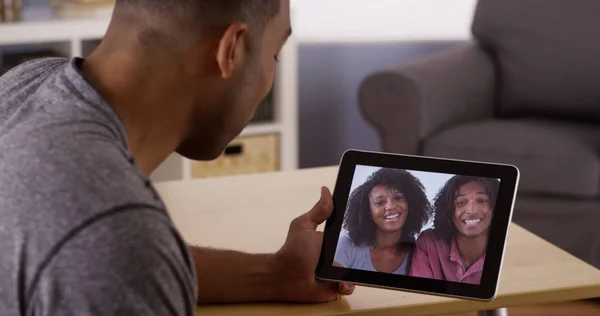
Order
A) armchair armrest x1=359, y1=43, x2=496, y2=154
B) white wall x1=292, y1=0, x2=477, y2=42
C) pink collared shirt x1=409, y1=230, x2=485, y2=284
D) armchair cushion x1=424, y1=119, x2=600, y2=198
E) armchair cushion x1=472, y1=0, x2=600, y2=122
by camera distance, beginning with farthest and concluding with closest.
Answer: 1. white wall x1=292, y1=0, x2=477, y2=42
2. armchair cushion x1=472, y1=0, x2=600, y2=122
3. armchair armrest x1=359, y1=43, x2=496, y2=154
4. armchair cushion x1=424, y1=119, x2=600, y2=198
5. pink collared shirt x1=409, y1=230, x2=485, y2=284

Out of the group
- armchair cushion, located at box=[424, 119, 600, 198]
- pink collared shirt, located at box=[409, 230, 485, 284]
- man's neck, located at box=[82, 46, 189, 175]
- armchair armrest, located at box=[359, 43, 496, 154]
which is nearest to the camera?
man's neck, located at box=[82, 46, 189, 175]

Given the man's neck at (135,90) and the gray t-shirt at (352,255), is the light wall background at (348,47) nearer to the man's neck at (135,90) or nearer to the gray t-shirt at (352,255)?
the gray t-shirt at (352,255)

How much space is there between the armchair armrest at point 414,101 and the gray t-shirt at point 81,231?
6.48 ft

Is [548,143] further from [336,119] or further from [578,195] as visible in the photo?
[336,119]

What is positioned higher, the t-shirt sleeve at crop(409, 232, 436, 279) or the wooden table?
the t-shirt sleeve at crop(409, 232, 436, 279)

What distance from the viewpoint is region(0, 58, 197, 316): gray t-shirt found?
2.51 ft

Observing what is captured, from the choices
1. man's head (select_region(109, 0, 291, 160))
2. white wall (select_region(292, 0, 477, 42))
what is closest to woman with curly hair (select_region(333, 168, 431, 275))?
man's head (select_region(109, 0, 291, 160))

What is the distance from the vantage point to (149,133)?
38.7 inches

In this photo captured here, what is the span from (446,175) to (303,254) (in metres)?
0.20

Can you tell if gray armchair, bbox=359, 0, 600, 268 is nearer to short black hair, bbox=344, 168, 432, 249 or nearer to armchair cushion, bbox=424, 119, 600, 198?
armchair cushion, bbox=424, 119, 600, 198

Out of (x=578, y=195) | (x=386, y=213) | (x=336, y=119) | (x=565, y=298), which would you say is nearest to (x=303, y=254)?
(x=386, y=213)

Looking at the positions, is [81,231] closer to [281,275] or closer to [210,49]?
[210,49]

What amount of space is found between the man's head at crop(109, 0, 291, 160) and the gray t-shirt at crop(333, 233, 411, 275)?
9.3 inches

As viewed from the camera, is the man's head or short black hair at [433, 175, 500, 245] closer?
the man's head
